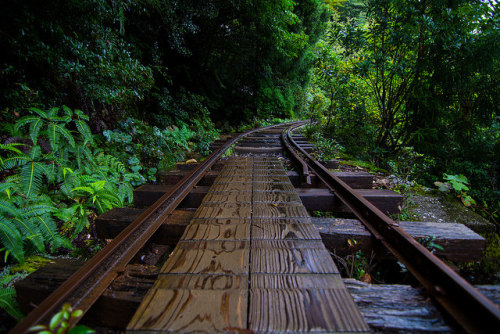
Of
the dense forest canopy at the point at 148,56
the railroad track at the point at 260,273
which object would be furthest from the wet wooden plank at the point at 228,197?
the dense forest canopy at the point at 148,56

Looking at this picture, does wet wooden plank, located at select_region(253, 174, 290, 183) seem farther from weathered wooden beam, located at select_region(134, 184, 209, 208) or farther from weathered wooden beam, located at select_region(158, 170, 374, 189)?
weathered wooden beam, located at select_region(134, 184, 209, 208)

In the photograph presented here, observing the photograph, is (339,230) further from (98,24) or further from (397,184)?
(98,24)

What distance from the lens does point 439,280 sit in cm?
118

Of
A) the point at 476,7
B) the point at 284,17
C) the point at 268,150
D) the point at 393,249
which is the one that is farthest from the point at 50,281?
the point at 284,17

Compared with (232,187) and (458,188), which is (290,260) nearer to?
(232,187)

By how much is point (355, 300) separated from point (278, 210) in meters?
1.01

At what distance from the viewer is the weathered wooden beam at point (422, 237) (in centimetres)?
167

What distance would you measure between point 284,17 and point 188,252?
11187mm

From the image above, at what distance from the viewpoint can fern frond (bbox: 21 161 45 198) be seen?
7.86ft

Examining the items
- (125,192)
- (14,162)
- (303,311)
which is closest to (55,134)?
(14,162)

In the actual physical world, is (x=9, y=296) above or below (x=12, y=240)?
below

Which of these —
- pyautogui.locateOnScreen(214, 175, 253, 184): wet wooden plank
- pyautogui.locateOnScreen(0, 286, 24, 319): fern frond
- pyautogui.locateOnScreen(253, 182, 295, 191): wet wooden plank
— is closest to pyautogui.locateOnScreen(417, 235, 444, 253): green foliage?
pyautogui.locateOnScreen(253, 182, 295, 191): wet wooden plank

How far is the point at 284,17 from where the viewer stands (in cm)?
985

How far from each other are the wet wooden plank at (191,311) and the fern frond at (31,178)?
2.25 meters
